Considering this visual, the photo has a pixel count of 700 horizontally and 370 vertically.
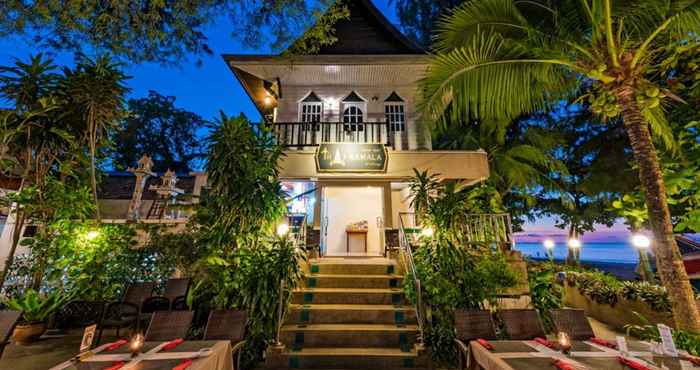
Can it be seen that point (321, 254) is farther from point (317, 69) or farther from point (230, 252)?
point (317, 69)

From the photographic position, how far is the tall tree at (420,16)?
16.2m

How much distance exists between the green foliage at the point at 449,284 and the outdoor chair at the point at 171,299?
4.07m

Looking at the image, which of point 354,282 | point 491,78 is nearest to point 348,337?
point 354,282

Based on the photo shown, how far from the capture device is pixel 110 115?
414 centimetres

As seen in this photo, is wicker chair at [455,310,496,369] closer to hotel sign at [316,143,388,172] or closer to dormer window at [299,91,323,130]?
hotel sign at [316,143,388,172]

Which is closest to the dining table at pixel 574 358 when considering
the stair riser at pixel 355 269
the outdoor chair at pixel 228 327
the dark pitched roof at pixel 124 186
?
the outdoor chair at pixel 228 327

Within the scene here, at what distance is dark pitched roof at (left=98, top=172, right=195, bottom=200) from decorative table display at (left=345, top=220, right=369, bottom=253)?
6.47 metres

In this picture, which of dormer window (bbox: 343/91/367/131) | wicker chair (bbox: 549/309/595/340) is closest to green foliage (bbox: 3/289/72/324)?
dormer window (bbox: 343/91/367/131)

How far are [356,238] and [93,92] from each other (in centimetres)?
756

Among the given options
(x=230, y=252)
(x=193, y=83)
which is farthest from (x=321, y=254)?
(x=193, y=83)

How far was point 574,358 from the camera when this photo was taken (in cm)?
235

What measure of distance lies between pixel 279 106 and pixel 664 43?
814cm

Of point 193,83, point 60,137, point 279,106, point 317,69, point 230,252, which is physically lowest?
point 230,252

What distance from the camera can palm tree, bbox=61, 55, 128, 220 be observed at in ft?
12.8
